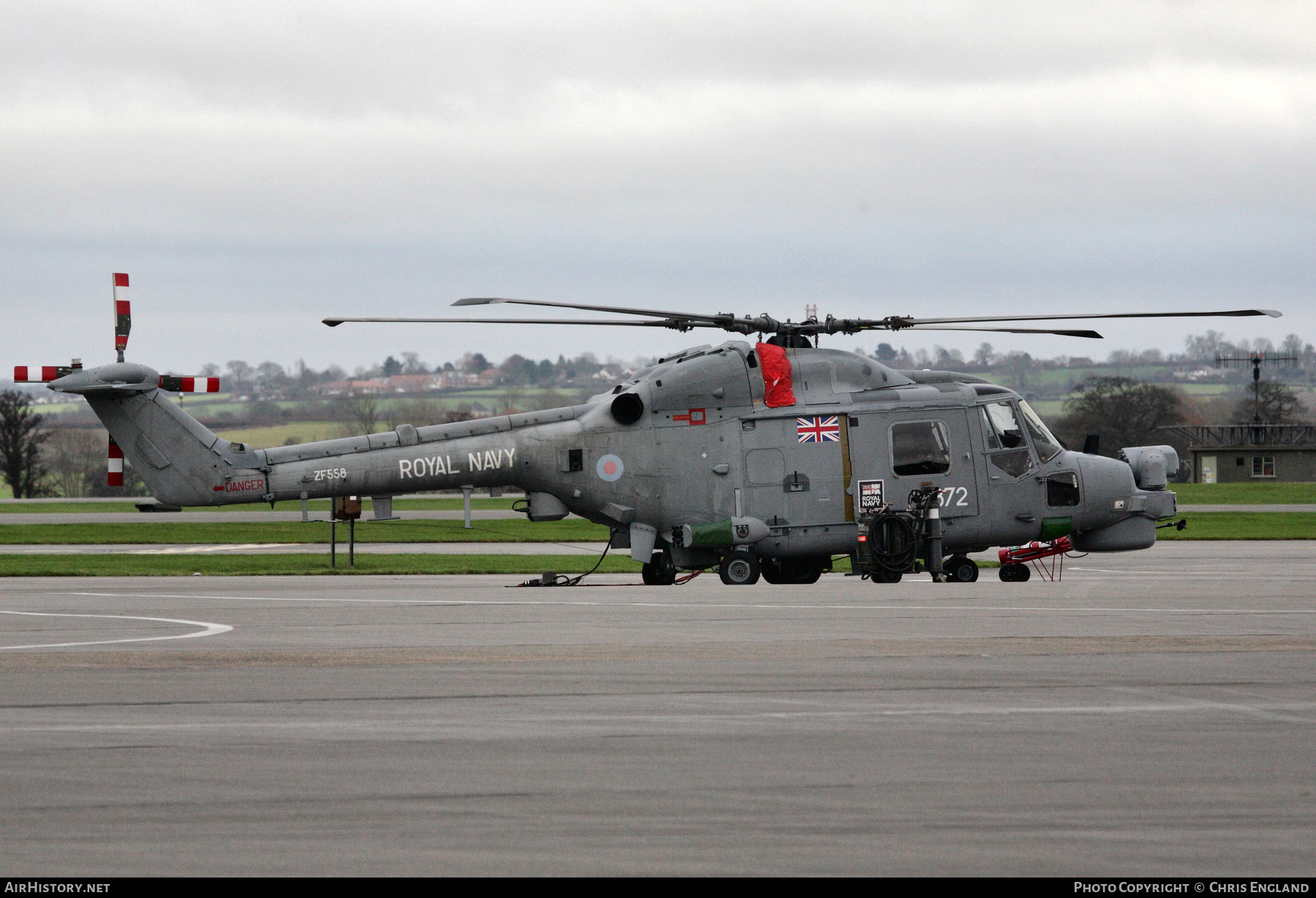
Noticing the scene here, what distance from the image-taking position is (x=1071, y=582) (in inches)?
897

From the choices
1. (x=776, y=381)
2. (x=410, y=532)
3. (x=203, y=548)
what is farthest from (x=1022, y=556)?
(x=410, y=532)

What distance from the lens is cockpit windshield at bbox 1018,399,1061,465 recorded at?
22297 mm

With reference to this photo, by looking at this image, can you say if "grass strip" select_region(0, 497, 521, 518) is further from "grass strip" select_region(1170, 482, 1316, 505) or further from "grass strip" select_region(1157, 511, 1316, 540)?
"grass strip" select_region(1170, 482, 1316, 505)

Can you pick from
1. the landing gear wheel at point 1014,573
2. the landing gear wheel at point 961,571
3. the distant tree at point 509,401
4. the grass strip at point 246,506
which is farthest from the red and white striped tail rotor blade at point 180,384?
the distant tree at point 509,401

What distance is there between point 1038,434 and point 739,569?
5967 mm

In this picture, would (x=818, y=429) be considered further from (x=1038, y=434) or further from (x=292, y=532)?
(x=292, y=532)

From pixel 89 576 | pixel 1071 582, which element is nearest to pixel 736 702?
pixel 1071 582

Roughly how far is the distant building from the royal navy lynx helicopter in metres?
88.2

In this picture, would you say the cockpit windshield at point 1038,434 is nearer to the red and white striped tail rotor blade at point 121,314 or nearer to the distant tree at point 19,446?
the red and white striped tail rotor blade at point 121,314

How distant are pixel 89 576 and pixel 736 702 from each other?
19.5m

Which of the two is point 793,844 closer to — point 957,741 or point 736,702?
point 957,741

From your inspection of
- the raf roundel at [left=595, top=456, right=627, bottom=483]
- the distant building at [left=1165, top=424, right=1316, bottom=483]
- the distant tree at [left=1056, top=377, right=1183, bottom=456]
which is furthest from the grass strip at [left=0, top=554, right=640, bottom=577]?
the distant tree at [left=1056, top=377, right=1183, bottom=456]

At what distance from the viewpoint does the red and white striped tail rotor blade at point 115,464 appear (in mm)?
20062

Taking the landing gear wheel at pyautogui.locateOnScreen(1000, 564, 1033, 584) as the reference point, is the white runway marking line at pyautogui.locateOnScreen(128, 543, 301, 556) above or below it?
below
